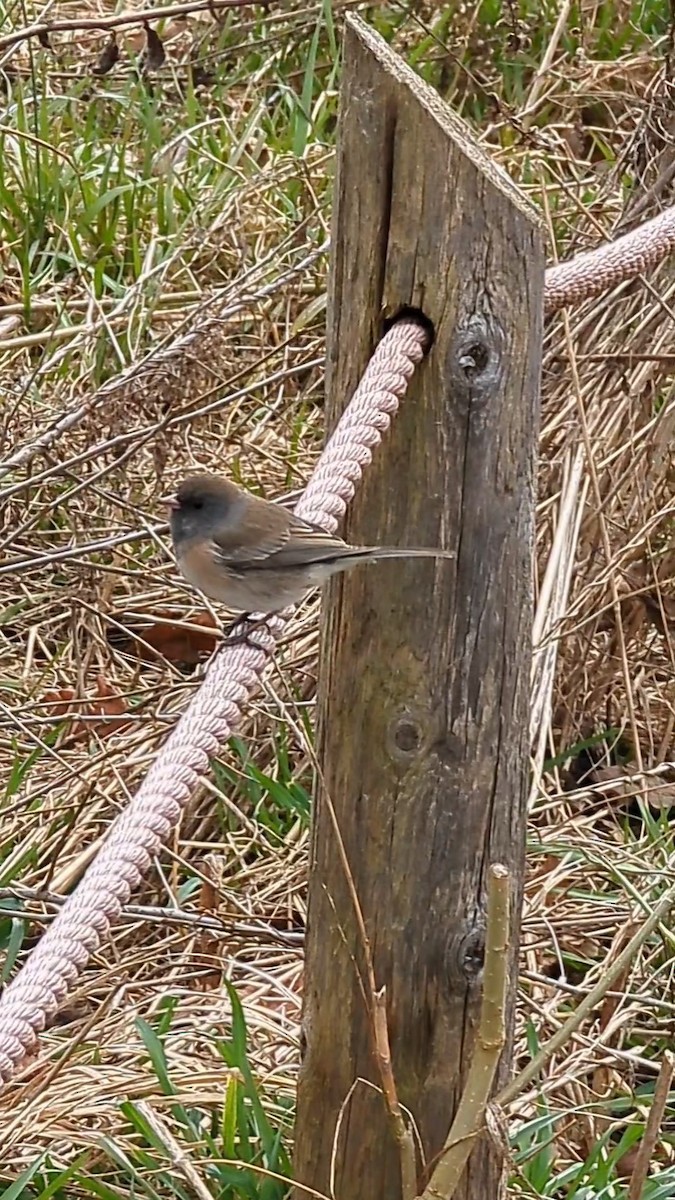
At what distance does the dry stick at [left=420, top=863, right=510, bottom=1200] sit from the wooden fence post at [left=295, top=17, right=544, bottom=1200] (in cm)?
28

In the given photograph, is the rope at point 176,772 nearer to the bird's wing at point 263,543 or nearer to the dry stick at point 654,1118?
the bird's wing at point 263,543

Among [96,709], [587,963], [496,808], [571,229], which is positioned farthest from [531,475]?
[571,229]

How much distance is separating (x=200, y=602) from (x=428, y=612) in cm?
237

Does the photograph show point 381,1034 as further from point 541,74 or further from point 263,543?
point 541,74

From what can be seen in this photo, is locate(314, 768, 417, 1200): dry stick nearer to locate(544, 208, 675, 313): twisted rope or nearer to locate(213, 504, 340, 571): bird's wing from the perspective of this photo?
locate(213, 504, 340, 571): bird's wing

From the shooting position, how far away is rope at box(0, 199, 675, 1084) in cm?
161

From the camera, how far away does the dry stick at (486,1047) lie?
1.77 m

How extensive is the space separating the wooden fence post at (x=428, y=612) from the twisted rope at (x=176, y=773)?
77 millimetres

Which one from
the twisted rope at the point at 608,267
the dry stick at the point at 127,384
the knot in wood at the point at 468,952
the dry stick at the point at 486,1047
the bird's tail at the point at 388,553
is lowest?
the dry stick at the point at 486,1047

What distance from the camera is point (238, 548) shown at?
315 cm

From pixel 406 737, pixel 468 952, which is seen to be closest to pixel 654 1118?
pixel 468 952

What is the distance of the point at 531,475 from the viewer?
2135mm

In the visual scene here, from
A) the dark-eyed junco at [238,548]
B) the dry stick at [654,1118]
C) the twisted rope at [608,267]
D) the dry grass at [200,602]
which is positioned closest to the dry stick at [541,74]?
the dry grass at [200,602]

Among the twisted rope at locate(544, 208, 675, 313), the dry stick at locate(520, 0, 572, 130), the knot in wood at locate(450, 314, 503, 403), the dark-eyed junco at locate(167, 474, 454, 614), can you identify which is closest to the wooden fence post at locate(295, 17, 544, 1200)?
the knot in wood at locate(450, 314, 503, 403)
